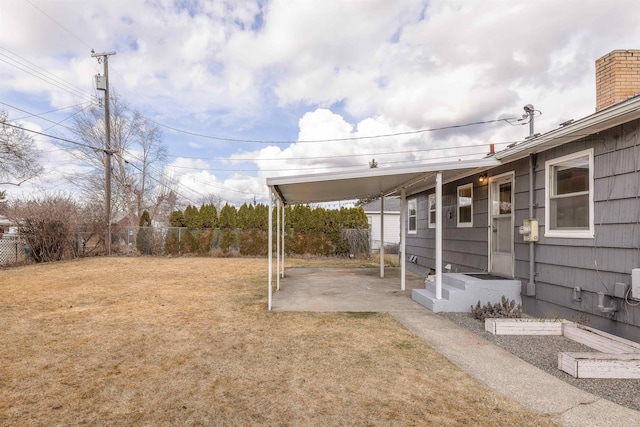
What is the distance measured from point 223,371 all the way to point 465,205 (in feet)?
20.1

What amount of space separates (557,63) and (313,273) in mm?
9463

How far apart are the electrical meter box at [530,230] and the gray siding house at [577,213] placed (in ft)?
0.04

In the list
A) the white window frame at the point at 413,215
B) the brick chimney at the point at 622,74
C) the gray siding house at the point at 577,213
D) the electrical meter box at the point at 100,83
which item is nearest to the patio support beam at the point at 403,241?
the gray siding house at the point at 577,213

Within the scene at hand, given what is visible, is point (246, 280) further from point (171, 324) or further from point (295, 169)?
point (295, 169)

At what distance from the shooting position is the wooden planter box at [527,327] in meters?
4.09

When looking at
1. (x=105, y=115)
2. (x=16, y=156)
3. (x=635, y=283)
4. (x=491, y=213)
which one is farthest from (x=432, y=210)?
(x=16, y=156)

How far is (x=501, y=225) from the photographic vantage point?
238 inches

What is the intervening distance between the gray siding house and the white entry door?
18 mm

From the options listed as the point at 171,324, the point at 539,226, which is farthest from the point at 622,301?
the point at 171,324

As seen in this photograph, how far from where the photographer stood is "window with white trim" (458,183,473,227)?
23.4 ft

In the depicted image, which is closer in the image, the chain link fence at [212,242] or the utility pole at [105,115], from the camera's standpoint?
the utility pole at [105,115]

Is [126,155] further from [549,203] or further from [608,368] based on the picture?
[608,368]

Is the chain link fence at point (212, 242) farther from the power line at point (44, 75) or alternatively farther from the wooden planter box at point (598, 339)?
the wooden planter box at point (598, 339)

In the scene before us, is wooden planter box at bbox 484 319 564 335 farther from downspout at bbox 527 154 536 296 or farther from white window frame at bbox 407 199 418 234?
white window frame at bbox 407 199 418 234
